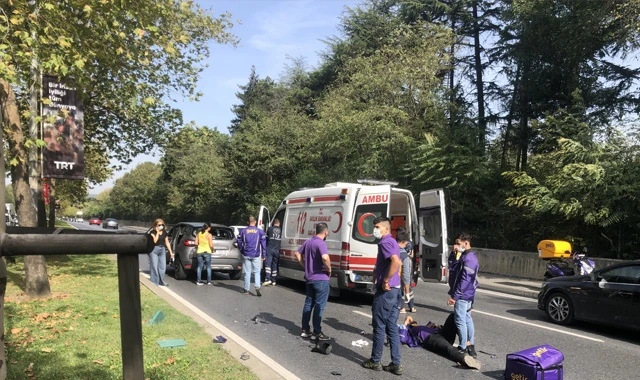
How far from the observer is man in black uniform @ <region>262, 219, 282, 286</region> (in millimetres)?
13500

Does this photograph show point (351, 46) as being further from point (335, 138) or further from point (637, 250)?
point (637, 250)

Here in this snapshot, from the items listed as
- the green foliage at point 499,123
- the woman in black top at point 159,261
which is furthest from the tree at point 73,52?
the green foliage at point 499,123

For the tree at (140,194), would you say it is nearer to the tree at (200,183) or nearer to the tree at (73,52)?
the tree at (200,183)

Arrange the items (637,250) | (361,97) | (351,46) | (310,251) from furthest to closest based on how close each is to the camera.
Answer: (351,46) < (361,97) < (637,250) < (310,251)

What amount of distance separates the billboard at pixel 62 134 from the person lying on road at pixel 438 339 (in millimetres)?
7672

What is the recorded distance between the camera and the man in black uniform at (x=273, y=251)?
13500mm

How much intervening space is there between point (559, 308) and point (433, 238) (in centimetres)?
275

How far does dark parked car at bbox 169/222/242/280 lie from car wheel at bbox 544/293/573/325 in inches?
320

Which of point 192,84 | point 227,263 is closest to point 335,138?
point 192,84

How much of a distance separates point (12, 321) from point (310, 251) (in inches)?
183

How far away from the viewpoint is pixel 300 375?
18.8 feet

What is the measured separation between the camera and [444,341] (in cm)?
687

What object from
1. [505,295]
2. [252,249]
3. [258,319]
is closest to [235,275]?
[252,249]

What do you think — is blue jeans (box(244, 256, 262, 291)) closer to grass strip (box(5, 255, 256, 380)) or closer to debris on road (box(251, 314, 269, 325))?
grass strip (box(5, 255, 256, 380))
